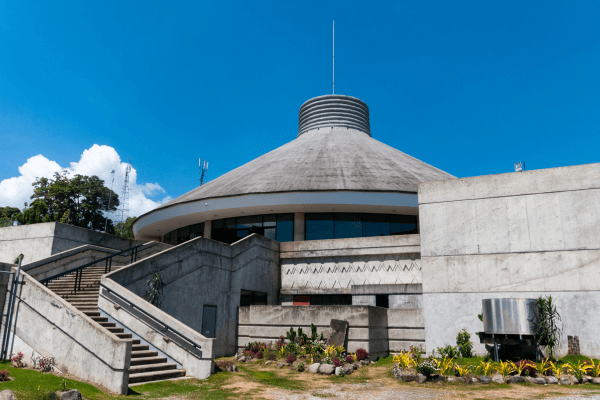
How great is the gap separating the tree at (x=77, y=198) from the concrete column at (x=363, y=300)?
51.2 metres

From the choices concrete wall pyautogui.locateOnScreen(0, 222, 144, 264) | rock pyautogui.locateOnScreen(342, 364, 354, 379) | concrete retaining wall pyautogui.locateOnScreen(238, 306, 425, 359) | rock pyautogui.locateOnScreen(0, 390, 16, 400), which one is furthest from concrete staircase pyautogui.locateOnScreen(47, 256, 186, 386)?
concrete retaining wall pyautogui.locateOnScreen(238, 306, 425, 359)

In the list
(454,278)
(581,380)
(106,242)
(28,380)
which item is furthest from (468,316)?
(106,242)

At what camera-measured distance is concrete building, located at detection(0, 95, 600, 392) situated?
15.6 meters

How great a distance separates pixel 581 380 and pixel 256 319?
13.5m

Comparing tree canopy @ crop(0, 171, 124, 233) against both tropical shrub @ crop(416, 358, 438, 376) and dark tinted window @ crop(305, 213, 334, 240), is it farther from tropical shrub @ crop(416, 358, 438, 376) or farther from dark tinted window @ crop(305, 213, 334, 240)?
tropical shrub @ crop(416, 358, 438, 376)

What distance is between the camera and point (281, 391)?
13.5 metres

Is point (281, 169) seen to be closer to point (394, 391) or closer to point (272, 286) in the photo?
point (272, 286)

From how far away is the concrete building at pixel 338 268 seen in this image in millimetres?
15602

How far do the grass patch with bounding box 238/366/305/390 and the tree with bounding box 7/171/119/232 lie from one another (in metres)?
54.6

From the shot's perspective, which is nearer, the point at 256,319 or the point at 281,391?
the point at 281,391

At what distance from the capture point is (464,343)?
60.8 feet

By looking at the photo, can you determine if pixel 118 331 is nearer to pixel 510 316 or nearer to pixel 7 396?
pixel 7 396

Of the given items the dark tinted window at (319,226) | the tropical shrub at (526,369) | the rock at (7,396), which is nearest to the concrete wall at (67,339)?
the rock at (7,396)

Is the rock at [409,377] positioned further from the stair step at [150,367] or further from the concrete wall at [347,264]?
the concrete wall at [347,264]
